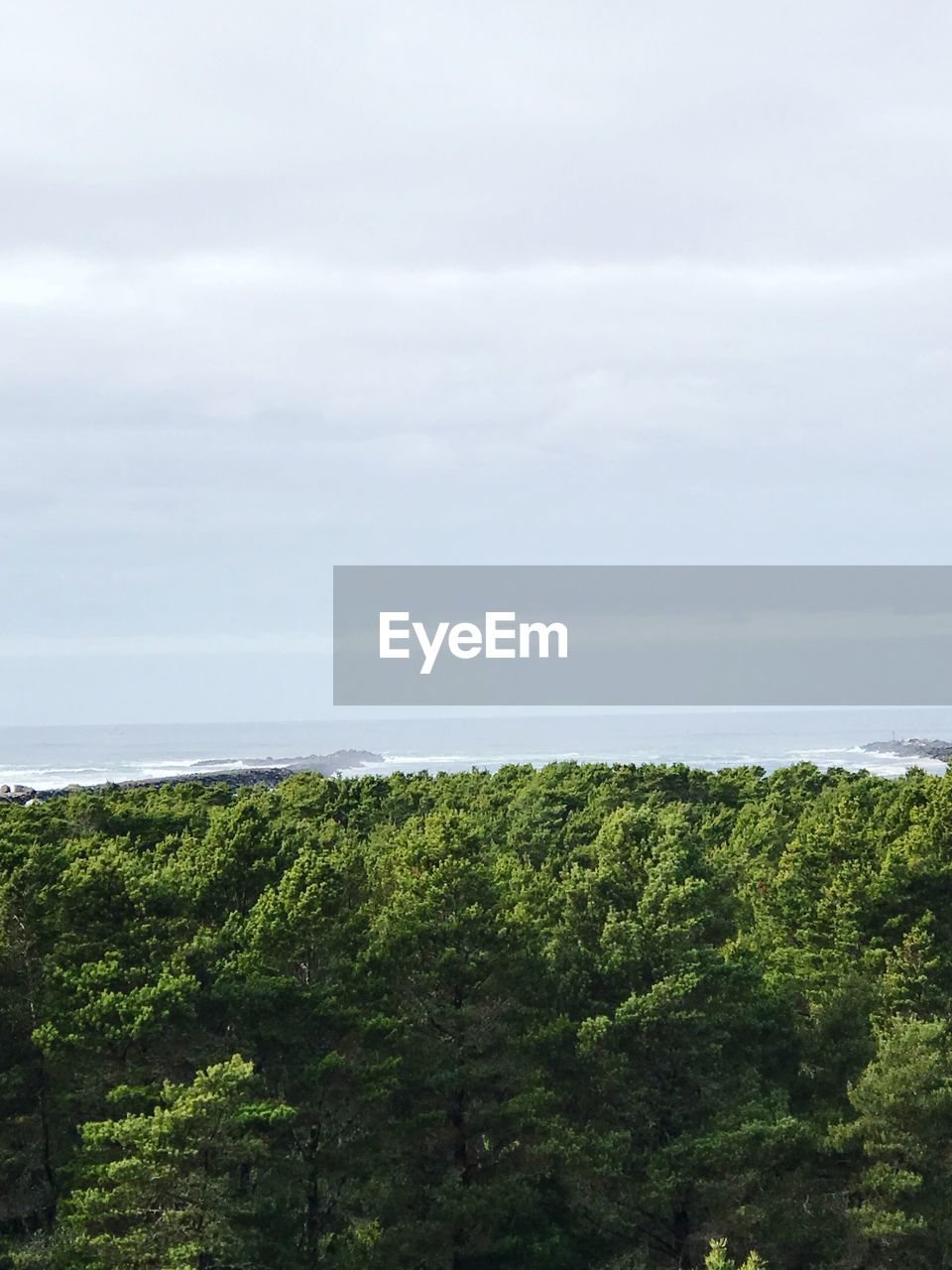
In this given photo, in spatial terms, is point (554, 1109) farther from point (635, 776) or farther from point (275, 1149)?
point (635, 776)

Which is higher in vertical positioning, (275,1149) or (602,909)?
(602,909)

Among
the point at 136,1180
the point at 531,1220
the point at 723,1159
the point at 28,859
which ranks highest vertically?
the point at 28,859

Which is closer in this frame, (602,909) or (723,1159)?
(723,1159)

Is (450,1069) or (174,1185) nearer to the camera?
(174,1185)

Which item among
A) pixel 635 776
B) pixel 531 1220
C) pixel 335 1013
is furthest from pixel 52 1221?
pixel 635 776

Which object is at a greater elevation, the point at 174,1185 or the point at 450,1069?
the point at 450,1069

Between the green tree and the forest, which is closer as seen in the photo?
the green tree

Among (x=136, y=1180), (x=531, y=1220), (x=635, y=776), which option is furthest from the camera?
(x=635, y=776)

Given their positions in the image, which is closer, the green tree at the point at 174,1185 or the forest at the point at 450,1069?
the green tree at the point at 174,1185
